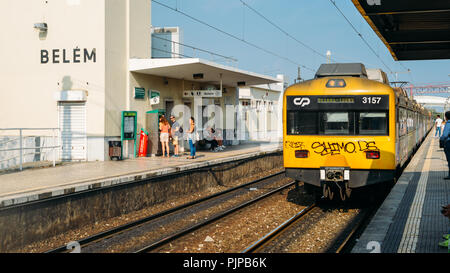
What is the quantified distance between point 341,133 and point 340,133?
21 mm

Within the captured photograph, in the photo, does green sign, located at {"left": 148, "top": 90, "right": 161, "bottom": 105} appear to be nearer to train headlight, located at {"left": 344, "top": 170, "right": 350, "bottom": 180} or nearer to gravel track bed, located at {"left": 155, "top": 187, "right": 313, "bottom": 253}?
gravel track bed, located at {"left": 155, "top": 187, "right": 313, "bottom": 253}

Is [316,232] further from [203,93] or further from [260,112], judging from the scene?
[260,112]

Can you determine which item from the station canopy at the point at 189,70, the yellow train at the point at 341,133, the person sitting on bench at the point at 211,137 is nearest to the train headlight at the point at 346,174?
the yellow train at the point at 341,133

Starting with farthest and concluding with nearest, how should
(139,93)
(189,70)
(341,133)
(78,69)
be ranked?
(189,70), (139,93), (78,69), (341,133)

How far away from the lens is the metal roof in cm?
1101

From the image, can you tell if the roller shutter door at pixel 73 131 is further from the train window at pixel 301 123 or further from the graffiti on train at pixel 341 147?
the graffiti on train at pixel 341 147

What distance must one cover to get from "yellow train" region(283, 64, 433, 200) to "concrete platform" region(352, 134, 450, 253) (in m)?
0.85

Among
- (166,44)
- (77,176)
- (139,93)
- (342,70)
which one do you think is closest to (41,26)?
(139,93)

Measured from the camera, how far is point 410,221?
7906mm

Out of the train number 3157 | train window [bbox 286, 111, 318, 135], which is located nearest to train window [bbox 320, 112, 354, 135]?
train window [bbox 286, 111, 318, 135]

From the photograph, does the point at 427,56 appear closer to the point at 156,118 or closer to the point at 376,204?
the point at 376,204

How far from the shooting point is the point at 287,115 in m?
10.4

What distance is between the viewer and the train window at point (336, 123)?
391 inches
